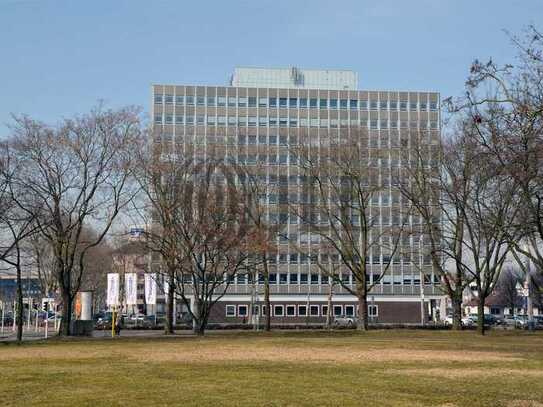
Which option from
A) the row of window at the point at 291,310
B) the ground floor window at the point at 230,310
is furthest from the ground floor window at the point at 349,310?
the ground floor window at the point at 230,310

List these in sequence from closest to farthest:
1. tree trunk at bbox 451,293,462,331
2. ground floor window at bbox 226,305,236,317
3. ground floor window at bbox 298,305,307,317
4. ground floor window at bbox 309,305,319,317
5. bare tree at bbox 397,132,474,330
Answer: bare tree at bbox 397,132,474,330
tree trunk at bbox 451,293,462,331
ground floor window at bbox 226,305,236,317
ground floor window at bbox 309,305,319,317
ground floor window at bbox 298,305,307,317

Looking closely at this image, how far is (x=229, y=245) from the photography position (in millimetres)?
50438

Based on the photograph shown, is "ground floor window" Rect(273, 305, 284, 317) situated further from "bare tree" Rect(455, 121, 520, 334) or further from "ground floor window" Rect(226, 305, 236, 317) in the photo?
"bare tree" Rect(455, 121, 520, 334)

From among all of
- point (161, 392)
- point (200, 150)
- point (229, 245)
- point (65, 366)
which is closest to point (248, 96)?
point (200, 150)

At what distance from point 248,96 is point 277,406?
10173 centimetres

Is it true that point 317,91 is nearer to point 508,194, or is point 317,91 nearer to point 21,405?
point 508,194

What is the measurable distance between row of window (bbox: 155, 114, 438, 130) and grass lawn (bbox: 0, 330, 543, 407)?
84405 mm

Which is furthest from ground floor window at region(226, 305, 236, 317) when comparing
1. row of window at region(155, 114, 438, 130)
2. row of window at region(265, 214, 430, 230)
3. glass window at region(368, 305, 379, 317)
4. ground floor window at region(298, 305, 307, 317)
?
row of window at region(155, 114, 438, 130)

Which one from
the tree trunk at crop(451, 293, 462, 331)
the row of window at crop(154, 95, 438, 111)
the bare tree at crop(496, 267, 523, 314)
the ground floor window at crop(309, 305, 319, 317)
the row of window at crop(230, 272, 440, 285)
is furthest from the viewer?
the bare tree at crop(496, 267, 523, 314)

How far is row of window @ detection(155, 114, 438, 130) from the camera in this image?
11138 cm

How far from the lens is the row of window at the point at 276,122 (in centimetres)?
11138

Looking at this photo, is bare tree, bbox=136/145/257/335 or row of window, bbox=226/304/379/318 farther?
row of window, bbox=226/304/379/318

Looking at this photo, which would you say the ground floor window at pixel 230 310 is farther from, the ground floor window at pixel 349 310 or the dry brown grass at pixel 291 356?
the dry brown grass at pixel 291 356

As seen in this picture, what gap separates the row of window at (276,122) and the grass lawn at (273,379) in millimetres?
84405
